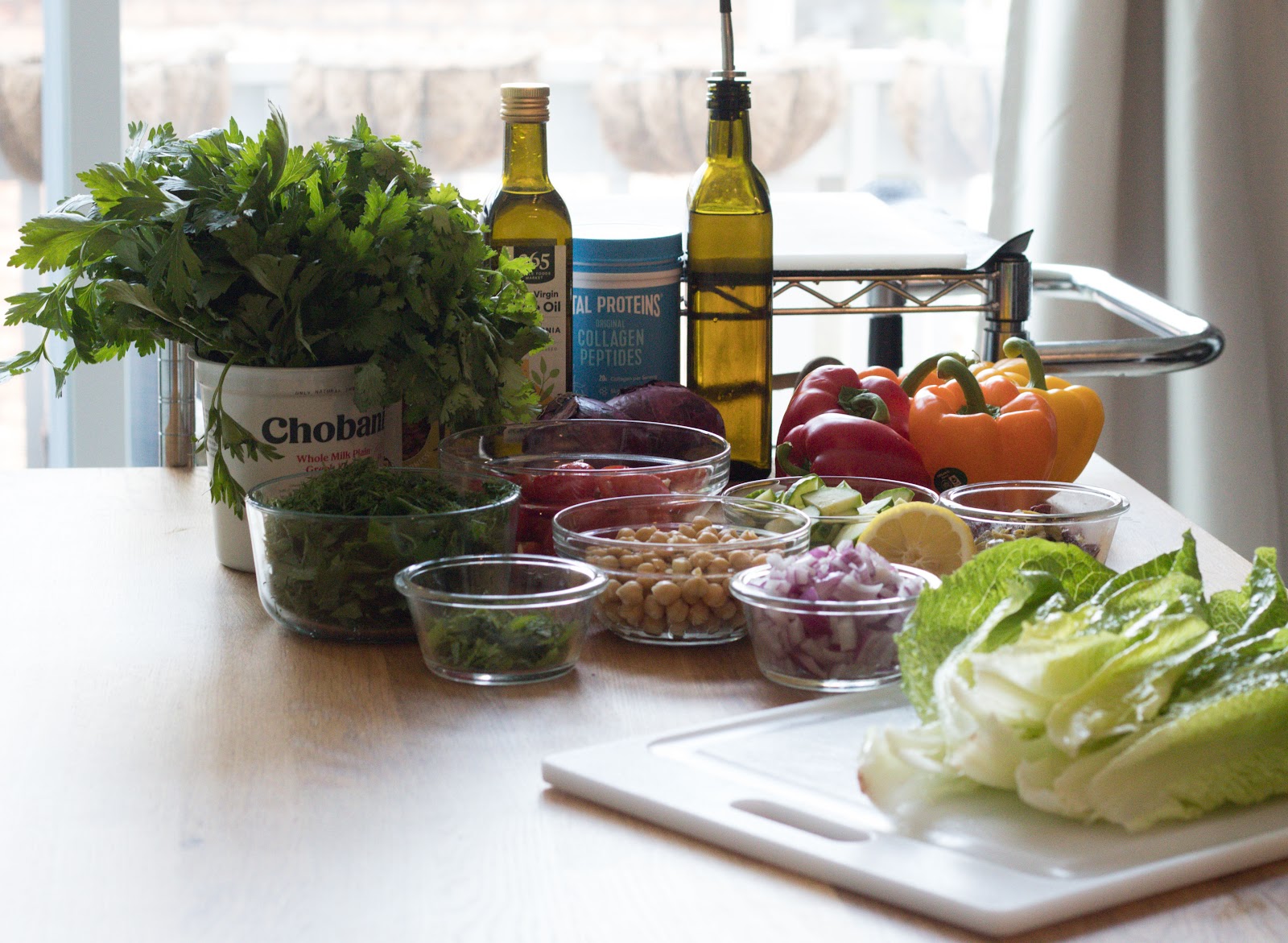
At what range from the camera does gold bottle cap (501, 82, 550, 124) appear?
3.62 ft

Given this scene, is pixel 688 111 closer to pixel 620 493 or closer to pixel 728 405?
pixel 728 405

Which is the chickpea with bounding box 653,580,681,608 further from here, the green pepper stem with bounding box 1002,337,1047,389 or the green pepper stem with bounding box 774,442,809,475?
the green pepper stem with bounding box 1002,337,1047,389

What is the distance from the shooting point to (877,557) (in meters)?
0.83

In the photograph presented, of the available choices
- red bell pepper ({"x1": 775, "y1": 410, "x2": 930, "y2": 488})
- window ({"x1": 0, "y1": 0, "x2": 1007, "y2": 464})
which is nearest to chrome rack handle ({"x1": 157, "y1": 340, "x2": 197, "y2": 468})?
red bell pepper ({"x1": 775, "y1": 410, "x2": 930, "y2": 488})

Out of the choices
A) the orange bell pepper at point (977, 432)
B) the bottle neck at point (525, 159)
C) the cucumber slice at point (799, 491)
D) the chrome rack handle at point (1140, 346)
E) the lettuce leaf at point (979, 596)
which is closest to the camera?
the lettuce leaf at point (979, 596)

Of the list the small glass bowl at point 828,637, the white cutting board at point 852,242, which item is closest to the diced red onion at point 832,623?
the small glass bowl at point 828,637

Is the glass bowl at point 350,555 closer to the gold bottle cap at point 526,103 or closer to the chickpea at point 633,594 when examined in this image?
the chickpea at point 633,594

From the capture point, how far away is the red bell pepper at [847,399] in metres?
1.29

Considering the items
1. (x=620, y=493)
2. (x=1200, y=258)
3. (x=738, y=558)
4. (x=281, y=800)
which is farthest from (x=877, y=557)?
(x=1200, y=258)

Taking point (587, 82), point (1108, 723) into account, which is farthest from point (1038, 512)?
point (587, 82)

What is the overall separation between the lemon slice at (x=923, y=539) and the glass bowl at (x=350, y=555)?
0.25m

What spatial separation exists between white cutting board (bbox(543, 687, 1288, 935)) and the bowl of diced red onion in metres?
0.09

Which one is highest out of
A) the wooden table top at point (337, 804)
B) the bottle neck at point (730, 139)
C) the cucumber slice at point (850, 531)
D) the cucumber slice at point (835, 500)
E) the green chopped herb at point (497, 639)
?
the bottle neck at point (730, 139)

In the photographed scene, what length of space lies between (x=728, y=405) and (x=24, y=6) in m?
1.94
